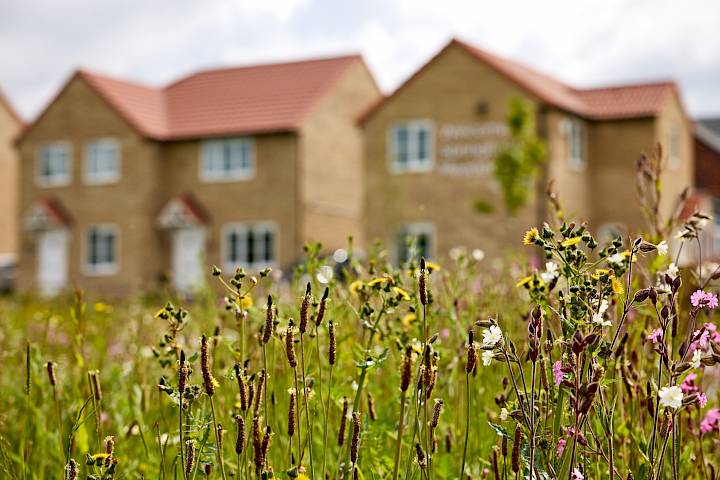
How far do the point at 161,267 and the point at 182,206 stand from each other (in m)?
2.56

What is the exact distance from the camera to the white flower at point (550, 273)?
7.91 feet

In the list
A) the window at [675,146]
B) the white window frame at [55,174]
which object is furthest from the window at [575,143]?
the white window frame at [55,174]

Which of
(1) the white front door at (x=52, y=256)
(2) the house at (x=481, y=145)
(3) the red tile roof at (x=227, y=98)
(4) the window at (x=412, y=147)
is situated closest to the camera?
(2) the house at (x=481, y=145)

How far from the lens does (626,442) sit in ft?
11.1

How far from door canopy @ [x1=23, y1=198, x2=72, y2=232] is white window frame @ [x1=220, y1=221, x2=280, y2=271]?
6.27 meters

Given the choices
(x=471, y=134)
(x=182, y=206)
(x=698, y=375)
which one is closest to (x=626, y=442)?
(x=698, y=375)

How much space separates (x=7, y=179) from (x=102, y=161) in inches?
496

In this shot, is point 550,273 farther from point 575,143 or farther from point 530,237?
point 575,143

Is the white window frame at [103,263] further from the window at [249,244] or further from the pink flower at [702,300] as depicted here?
the pink flower at [702,300]

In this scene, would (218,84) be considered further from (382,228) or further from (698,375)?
(698,375)

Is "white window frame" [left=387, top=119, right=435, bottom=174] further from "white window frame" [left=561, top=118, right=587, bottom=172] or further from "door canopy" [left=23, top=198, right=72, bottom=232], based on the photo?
"door canopy" [left=23, top=198, right=72, bottom=232]

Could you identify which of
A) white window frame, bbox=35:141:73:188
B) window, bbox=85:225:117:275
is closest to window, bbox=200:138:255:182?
window, bbox=85:225:117:275

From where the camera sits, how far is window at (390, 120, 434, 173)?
33.8 m

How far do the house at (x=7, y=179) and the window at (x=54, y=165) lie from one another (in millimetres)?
8794
